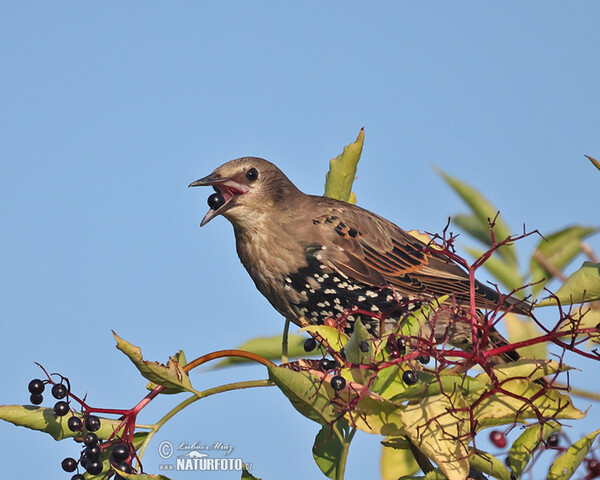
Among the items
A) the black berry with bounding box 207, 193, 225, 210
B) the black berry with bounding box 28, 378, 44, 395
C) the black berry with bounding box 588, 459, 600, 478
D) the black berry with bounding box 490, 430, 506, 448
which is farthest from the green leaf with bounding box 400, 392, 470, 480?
the black berry with bounding box 207, 193, 225, 210

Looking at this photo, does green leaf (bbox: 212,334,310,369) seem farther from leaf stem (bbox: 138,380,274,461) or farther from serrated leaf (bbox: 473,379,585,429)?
serrated leaf (bbox: 473,379,585,429)

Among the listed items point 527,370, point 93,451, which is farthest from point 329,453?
point 93,451

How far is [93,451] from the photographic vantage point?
3.48 m

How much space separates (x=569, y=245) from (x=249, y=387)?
96.0 inches

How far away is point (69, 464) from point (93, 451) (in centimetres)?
29

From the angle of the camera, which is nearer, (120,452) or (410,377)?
(410,377)

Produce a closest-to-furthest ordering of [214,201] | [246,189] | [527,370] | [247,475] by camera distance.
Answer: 1. [527,370]
2. [247,475]
3. [214,201]
4. [246,189]

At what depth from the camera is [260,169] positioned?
19.8ft

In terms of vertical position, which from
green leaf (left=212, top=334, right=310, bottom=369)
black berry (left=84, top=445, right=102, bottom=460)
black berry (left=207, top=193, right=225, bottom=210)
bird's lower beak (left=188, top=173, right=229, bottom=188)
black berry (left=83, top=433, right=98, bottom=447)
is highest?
bird's lower beak (left=188, top=173, right=229, bottom=188)

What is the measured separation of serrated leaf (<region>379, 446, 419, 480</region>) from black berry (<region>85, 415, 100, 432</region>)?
1.68 metres

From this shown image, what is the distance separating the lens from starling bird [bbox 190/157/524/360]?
18.5 feet

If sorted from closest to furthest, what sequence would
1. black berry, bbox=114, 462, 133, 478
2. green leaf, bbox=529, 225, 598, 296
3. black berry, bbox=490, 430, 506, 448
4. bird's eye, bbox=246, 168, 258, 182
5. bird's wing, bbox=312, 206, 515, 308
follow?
black berry, bbox=114, 462, 133, 478 → black berry, bbox=490, 430, 506, 448 → green leaf, bbox=529, 225, 598, 296 → bird's wing, bbox=312, 206, 515, 308 → bird's eye, bbox=246, 168, 258, 182

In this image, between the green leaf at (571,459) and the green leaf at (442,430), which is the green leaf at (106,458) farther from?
the green leaf at (571,459)

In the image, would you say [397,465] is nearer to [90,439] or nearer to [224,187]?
[90,439]
